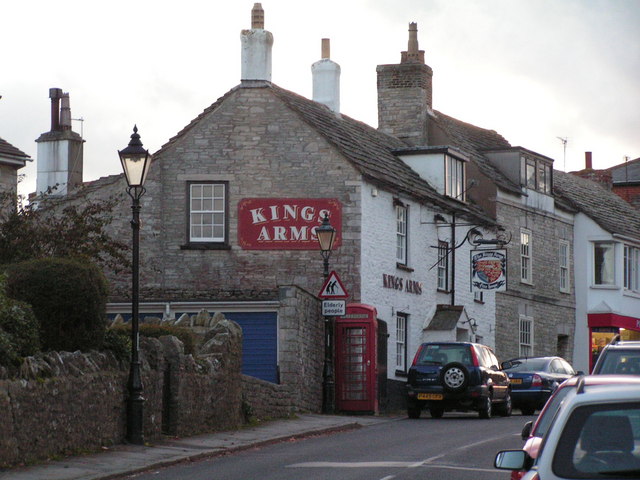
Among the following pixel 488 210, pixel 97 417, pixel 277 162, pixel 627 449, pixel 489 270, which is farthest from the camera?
pixel 488 210

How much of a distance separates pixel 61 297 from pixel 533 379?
620 inches

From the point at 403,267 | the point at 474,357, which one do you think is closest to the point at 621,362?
the point at 474,357

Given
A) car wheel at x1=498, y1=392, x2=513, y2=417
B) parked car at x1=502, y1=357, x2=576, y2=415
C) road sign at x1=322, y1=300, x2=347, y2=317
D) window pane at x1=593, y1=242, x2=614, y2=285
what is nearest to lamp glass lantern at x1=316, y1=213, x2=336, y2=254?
road sign at x1=322, y1=300, x2=347, y2=317

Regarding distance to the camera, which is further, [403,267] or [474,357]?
[403,267]

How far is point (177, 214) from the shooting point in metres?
34.5

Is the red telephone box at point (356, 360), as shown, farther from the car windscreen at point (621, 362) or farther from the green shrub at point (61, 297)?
the car windscreen at point (621, 362)

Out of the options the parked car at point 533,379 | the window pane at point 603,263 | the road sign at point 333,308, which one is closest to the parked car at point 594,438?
the road sign at point 333,308

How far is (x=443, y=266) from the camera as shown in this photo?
129 feet

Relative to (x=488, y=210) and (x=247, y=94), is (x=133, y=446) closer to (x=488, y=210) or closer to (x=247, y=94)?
(x=247, y=94)

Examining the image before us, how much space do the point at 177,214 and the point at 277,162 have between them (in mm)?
2965

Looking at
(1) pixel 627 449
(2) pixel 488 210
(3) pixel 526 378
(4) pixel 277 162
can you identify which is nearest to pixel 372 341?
(3) pixel 526 378

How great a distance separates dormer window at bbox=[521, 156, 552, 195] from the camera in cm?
4669

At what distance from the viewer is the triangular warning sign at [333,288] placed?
93.2 ft

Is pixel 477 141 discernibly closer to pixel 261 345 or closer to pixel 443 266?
pixel 443 266
